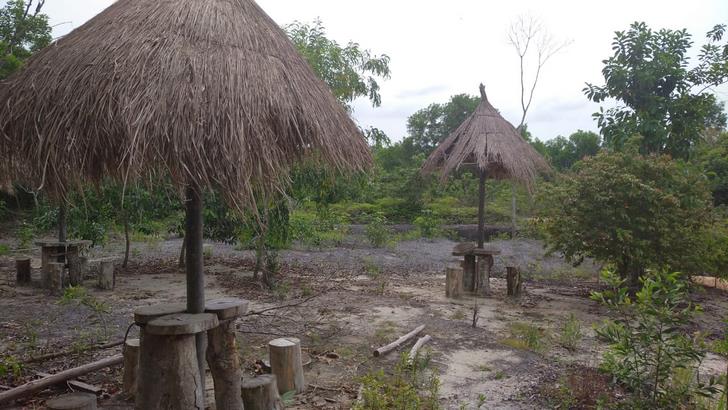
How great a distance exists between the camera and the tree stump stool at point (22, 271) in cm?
818

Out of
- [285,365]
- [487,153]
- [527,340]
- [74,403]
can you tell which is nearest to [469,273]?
[487,153]

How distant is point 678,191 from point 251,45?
24.8 feet

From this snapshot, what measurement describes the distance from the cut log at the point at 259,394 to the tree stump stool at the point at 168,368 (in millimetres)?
363

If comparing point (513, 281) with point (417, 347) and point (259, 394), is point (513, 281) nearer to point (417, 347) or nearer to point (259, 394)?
point (417, 347)

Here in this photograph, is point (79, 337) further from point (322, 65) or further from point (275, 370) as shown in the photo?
point (322, 65)

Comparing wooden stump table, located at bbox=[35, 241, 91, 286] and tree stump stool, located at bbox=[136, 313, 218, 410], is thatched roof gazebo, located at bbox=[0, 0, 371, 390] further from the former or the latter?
wooden stump table, located at bbox=[35, 241, 91, 286]

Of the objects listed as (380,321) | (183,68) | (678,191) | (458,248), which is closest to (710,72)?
(678,191)

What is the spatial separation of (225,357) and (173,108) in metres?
1.75

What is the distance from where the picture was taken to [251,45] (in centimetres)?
335

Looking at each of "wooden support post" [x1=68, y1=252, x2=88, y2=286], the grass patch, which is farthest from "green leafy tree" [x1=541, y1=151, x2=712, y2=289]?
"wooden support post" [x1=68, y1=252, x2=88, y2=286]

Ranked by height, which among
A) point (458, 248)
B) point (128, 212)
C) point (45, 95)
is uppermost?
point (45, 95)

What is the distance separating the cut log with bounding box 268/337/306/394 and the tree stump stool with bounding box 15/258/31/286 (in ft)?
19.8

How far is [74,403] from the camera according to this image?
9.85 ft

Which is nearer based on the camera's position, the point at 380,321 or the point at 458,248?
the point at 380,321
